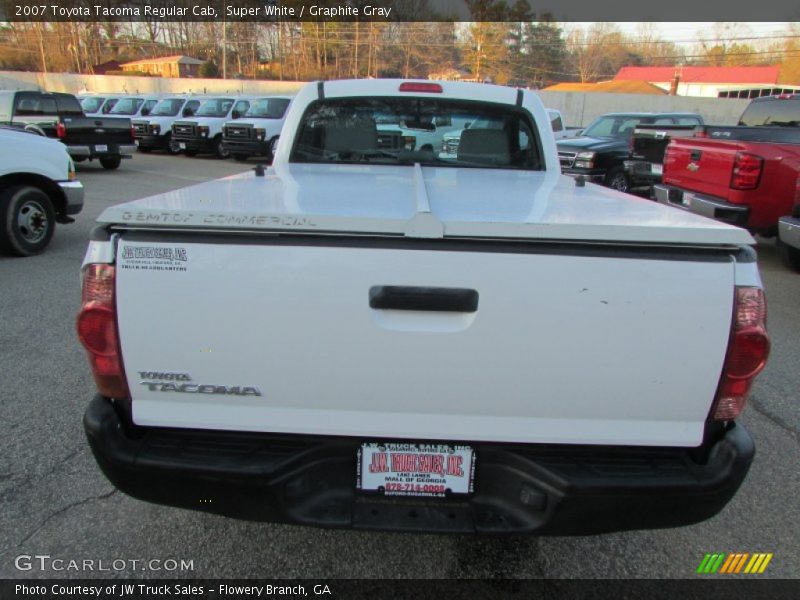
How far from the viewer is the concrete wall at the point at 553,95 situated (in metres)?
33.3

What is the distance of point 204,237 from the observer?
5.75 feet

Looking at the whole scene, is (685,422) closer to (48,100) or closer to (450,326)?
(450,326)

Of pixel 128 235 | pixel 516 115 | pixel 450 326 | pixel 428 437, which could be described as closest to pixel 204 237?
pixel 128 235

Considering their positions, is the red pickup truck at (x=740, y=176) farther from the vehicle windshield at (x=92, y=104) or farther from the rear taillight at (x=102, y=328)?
the vehicle windshield at (x=92, y=104)

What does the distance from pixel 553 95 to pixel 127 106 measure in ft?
77.0

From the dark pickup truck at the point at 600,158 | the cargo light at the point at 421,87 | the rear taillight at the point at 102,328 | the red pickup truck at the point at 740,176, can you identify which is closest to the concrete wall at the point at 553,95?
the dark pickup truck at the point at 600,158

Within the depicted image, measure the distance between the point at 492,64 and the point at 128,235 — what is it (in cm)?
6381

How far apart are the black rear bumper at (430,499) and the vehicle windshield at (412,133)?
235 centimetres

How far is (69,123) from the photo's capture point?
46.5 feet

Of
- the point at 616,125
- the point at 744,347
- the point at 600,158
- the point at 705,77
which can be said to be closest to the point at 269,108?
the point at 616,125

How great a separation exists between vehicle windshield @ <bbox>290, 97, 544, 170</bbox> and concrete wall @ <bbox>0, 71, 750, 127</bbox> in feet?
102

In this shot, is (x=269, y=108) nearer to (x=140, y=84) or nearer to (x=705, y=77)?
(x=140, y=84)

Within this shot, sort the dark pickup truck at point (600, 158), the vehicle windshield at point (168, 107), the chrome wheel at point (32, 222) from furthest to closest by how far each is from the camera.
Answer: the vehicle windshield at point (168, 107) → the dark pickup truck at point (600, 158) → the chrome wheel at point (32, 222)

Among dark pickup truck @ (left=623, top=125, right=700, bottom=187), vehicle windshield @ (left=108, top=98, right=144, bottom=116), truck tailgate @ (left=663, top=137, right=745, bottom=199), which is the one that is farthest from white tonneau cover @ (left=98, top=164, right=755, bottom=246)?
vehicle windshield @ (left=108, top=98, right=144, bottom=116)
